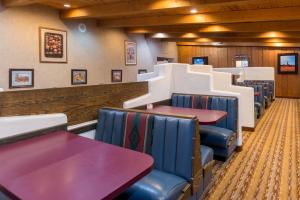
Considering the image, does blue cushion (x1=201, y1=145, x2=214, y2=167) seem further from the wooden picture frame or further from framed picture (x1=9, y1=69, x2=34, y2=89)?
the wooden picture frame

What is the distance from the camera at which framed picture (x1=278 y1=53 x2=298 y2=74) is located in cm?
1119

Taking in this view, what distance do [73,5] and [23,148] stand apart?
4.21 meters

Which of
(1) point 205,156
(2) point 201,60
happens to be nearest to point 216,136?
(1) point 205,156

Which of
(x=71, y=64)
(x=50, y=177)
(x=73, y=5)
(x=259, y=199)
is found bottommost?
(x=259, y=199)

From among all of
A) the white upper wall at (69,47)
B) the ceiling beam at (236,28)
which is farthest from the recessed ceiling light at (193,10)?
the white upper wall at (69,47)

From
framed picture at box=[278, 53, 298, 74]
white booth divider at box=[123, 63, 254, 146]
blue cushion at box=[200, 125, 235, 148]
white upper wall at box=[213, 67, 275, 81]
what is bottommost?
blue cushion at box=[200, 125, 235, 148]

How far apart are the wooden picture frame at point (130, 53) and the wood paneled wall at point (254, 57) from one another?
167 inches

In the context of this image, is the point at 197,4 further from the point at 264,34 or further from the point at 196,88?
the point at 264,34

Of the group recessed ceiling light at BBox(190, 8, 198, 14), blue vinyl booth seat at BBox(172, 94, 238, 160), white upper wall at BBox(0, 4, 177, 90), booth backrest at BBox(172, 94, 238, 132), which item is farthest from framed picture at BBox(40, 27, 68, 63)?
booth backrest at BBox(172, 94, 238, 132)

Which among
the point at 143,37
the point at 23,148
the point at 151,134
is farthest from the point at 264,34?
the point at 23,148

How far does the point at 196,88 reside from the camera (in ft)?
14.0

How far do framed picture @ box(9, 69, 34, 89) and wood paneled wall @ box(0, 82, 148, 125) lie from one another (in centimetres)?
295

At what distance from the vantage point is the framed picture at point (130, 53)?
8.20m

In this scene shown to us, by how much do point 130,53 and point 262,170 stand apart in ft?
19.9
